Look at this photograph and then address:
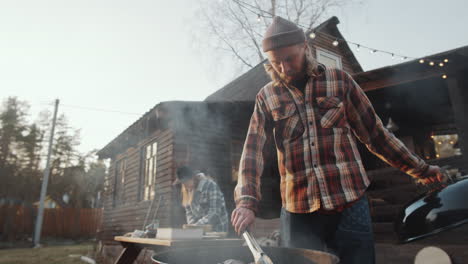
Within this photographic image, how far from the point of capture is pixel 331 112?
1.53 m

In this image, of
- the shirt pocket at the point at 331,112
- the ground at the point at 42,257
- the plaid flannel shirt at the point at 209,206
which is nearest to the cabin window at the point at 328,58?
the plaid flannel shirt at the point at 209,206

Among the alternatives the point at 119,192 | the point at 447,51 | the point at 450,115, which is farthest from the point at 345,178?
the point at 119,192

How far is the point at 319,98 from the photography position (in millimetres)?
1572

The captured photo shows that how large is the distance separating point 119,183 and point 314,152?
12446mm

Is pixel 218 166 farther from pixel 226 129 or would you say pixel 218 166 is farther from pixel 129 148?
pixel 129 148

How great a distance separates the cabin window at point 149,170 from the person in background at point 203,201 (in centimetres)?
401

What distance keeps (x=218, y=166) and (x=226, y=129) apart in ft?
3.57

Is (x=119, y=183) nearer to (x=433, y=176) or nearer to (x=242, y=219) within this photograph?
(x=242, y=219)

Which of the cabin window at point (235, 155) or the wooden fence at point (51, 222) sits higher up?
the cabin window at point (235, 155)

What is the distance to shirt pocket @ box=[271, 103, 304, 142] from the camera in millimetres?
1562

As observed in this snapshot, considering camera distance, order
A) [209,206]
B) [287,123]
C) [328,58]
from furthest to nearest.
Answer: [328,58]
[209,206]
[287,123]

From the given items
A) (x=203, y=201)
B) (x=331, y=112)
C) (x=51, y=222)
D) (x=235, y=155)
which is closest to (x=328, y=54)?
(x=235, y=155)

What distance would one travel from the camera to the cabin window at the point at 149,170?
9.01 metres

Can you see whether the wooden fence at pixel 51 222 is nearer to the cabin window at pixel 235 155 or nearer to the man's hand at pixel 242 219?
the cabin window at pixel 235 155
